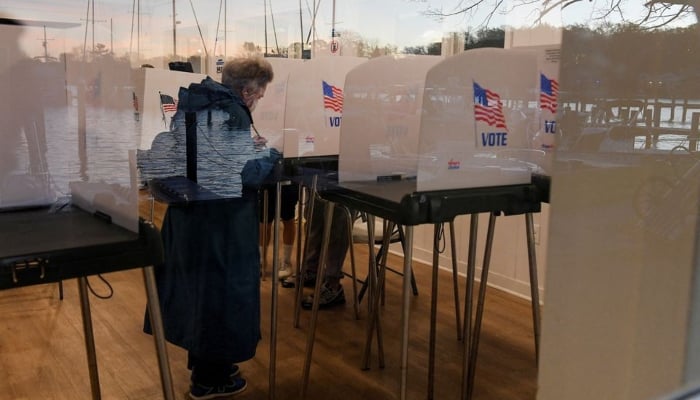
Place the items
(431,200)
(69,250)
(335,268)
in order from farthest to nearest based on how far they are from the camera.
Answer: (335,268)
(431,200)
(69,250)

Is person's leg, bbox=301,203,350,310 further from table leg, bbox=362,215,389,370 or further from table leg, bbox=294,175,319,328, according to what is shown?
table leg, bbox=362,215,389,370

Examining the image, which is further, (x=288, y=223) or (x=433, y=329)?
(x=288, y=223)

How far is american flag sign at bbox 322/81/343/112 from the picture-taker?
2.23m

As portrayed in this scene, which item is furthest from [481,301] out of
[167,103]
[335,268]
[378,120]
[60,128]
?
[60,128]

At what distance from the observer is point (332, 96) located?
7.31 feet

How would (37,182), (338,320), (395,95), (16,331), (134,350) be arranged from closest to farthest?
(37,182), (395,95), (134,350), (16,331), (338,320)

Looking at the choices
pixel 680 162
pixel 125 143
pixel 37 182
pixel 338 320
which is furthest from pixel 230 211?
pixel 680 162

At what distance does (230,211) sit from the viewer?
1850 mm

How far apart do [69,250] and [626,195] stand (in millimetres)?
846

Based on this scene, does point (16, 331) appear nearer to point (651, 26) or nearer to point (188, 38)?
point (188, 38)

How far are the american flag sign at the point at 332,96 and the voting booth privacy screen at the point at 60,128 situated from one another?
2.99ft

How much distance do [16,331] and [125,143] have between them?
4.30 ft

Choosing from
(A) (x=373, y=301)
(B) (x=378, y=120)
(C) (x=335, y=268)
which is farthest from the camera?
(C) (x=335, y=268)

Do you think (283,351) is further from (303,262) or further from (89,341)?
(89,341)
